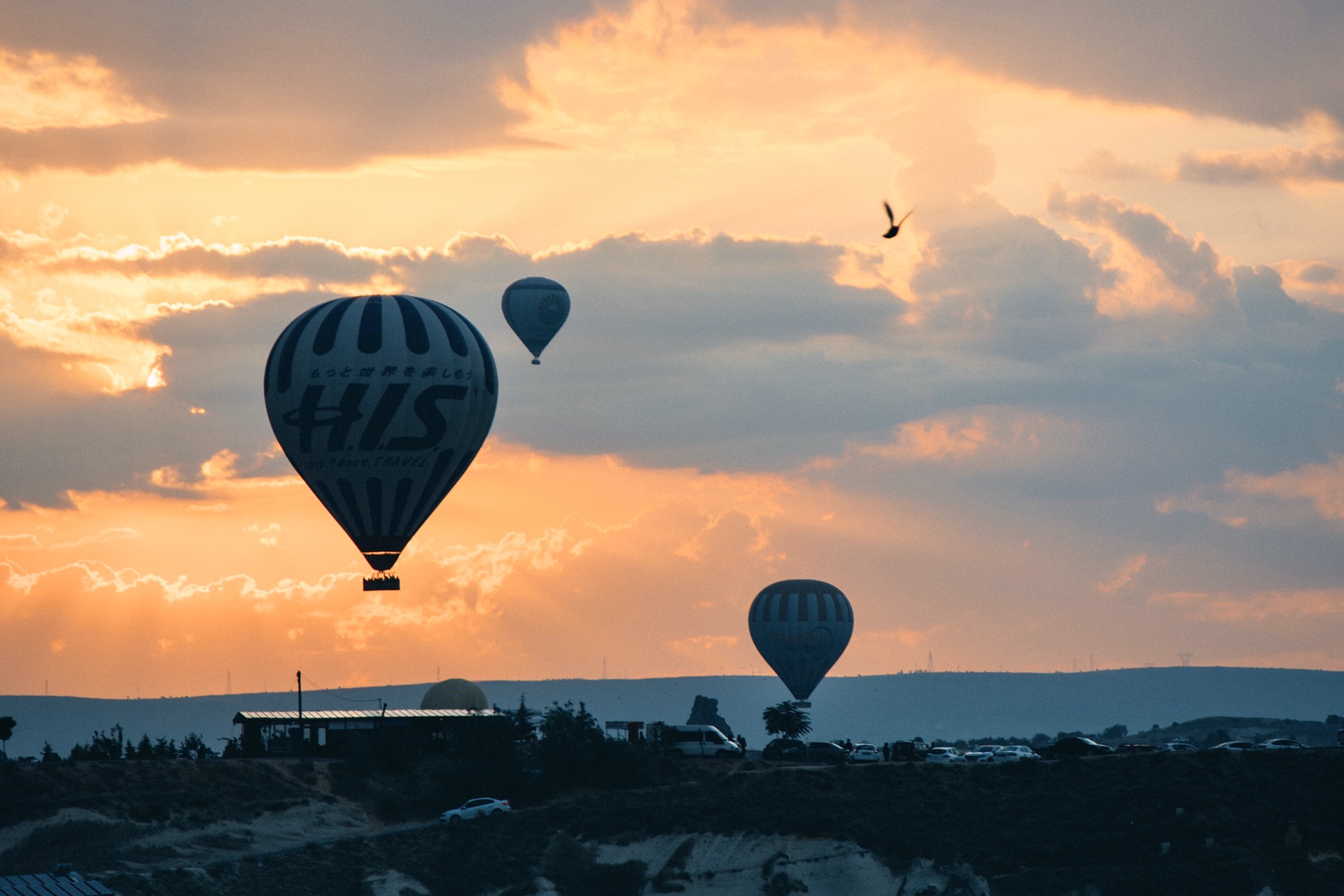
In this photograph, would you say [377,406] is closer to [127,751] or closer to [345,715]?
[345,715]

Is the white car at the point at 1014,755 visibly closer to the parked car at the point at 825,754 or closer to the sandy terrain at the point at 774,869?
the parked car at the point at 825,754

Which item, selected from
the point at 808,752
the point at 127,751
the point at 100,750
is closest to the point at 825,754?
the point at 808,752

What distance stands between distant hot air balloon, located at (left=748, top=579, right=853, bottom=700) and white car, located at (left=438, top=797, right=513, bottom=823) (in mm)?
62551

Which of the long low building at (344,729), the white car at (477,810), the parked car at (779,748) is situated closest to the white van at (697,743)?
the parked car at (779,748)

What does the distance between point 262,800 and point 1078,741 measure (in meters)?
45.4

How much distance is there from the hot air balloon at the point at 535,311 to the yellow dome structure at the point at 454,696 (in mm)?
26357

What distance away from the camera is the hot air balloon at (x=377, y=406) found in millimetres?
98312

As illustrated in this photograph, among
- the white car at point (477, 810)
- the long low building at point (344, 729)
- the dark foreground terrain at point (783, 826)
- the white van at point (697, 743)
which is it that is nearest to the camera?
the dark foreground terrain at point (783, 826)

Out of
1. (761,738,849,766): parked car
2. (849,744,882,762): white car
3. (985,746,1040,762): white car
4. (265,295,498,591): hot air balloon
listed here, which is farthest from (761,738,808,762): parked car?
(265,295,498,591): hot air balloon

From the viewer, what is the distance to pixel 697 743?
113375 millimetres

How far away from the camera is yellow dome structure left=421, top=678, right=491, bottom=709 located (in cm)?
13888

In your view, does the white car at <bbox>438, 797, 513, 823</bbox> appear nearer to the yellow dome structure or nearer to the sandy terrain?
the sandy terrain

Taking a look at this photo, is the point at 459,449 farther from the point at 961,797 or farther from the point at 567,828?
the point at 961,797

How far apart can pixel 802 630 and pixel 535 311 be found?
124 feet
